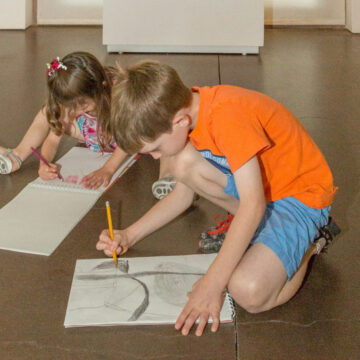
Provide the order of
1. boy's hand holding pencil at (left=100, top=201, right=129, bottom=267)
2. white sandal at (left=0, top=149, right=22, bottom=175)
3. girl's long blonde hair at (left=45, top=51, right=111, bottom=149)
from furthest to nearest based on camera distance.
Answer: white sandal at (left=0, top=149, right=22, bottom=175) → girl's long blonde hair at (left=45, top=51, right=111, bottom=149) → boy's hand holding pencil at (left=100, top=201, right=129, bottom=267)

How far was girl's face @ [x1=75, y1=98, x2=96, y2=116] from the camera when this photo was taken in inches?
74.5

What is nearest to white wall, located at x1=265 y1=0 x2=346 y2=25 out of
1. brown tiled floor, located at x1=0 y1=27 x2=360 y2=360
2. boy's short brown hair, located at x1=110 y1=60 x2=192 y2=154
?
brown tiled floor, located at x1=0 y1=27 x2=360 y2=360

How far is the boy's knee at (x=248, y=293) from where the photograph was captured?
1.34m

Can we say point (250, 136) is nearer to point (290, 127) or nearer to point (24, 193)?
point (290, 127)

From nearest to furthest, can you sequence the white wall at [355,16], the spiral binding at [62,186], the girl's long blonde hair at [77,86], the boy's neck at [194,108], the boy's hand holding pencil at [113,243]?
the boy's neck at [194,108] → the boy's hand holding pencil at [113,243] → the girl's long blonde hair at [77,86] → the spiral binding at [62,186] → the white wall at [355,16]

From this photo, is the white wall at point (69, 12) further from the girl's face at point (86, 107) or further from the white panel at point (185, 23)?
the girl's face at point (86, 107)

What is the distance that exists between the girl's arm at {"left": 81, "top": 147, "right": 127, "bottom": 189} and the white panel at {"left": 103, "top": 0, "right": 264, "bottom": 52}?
2.03 metres

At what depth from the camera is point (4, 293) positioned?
1469mm

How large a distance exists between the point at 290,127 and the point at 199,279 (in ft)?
1.40

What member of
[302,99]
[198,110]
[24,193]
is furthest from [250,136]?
[302,99]

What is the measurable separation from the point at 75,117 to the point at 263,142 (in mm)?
1016

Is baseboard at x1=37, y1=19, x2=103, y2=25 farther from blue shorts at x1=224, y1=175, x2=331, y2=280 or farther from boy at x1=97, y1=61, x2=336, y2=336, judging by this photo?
blue shorts at x1=224, y1=175, x2=331, y2=280

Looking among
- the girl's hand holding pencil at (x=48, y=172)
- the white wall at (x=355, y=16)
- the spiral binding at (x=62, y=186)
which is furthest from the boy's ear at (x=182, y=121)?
the white wall at (x=355, y=16)

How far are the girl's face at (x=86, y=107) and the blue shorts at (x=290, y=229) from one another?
0.70 m
